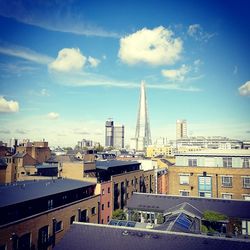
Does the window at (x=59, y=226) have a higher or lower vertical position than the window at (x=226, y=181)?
lower

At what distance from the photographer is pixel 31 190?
3188cm

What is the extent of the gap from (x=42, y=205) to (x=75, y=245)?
1271cm

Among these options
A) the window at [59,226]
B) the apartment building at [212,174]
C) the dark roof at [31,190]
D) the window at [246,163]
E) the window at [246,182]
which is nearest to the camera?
the dark roof at [31,190]

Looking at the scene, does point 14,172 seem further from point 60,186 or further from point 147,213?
point 147,213

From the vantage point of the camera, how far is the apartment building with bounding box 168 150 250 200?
159ft

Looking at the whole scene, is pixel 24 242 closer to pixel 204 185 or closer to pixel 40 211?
pixel 40 211

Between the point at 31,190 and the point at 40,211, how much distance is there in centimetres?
299

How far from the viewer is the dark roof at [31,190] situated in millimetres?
27595

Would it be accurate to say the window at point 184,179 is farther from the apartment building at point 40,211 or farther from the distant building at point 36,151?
the distant building at point 36,151

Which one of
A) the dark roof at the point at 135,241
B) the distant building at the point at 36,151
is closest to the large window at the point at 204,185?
the dark roof at the point at 135,241

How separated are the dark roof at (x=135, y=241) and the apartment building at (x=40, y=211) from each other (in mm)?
7463

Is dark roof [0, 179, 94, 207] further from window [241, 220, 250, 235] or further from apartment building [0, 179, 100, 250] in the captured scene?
window [241, 220, 250, 235]

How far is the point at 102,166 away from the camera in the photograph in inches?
2018

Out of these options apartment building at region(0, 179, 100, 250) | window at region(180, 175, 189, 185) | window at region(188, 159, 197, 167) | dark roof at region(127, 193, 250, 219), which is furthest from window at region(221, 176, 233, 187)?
apartment building at region(0, 179, 100, 250)
